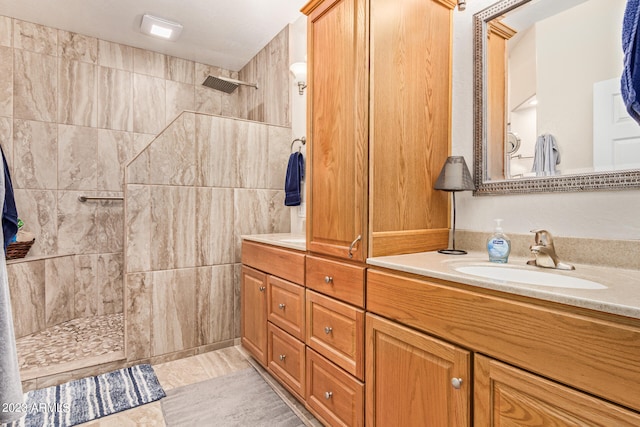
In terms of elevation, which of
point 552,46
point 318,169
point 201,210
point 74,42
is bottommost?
point 201,210

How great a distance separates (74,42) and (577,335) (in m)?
4.16

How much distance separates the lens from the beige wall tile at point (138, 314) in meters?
2.18

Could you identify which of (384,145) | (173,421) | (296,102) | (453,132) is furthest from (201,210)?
(453,132)

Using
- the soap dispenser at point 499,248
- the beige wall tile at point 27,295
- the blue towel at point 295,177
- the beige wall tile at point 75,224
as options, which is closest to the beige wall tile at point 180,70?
the beige wall tile at point 75,224

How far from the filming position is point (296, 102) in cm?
271

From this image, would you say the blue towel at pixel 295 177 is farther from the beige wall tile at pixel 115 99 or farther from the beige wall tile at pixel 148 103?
the beige wall tile at pixel 115 99

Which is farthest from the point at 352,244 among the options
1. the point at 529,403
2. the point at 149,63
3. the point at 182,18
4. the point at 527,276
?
the point at 149,63

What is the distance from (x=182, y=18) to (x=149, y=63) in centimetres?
90

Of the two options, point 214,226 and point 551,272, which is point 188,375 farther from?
point 551,272

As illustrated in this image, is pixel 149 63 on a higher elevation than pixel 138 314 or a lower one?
higher

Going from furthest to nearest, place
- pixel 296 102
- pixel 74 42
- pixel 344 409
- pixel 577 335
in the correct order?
pixel 74 42 → pixel 296 102 → pixel 344 409 → pixel 577 335

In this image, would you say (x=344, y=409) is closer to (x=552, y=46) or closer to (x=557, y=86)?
(x=557, y=86)

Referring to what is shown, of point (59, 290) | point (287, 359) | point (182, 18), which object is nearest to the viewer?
point (287, 359)

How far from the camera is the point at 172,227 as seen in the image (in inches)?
91.8
